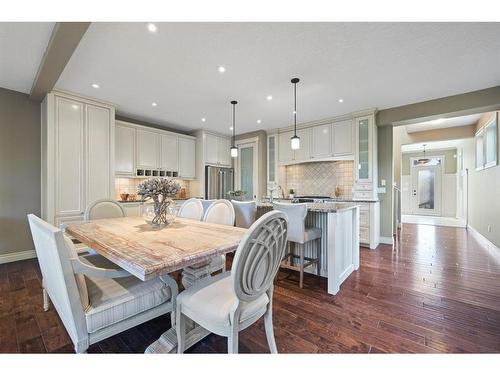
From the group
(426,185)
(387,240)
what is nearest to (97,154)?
(387,240)

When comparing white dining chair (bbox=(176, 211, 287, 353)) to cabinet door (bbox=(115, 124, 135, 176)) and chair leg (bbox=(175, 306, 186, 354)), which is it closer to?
chair leg (bbox=(175, 306, 186, 354))

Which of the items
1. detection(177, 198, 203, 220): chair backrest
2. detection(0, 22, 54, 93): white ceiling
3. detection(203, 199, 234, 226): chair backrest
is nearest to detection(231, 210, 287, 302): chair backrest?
detection(203, 199, 234, 226): chair backrest

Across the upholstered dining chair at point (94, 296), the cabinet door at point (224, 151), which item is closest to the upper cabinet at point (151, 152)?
the cabinet door at point (224, 151)

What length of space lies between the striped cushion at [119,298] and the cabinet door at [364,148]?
13.2 feet

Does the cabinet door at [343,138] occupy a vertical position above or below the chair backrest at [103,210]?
above

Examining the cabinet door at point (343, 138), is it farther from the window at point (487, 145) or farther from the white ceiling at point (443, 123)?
the window at point (487, 145)

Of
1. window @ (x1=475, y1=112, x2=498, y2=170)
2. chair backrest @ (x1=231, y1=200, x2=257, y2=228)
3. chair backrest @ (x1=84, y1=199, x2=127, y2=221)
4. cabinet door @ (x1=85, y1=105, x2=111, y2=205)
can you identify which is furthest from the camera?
window @ (x1=475, y1=112, x2=498, y2=170)

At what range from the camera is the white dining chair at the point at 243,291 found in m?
1.05

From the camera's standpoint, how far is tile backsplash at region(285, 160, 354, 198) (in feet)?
15.8

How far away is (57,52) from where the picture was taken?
2207 millimetres

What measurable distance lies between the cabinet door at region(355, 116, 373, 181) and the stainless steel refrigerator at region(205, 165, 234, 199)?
308 centimetres

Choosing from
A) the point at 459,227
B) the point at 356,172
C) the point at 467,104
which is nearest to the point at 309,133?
the point at 356,172

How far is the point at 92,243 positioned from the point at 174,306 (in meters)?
0.69

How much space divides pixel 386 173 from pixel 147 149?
4.92 m
